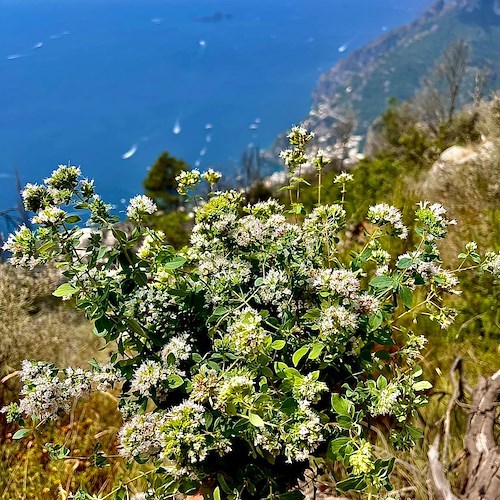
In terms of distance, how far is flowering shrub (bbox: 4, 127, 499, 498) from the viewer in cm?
70

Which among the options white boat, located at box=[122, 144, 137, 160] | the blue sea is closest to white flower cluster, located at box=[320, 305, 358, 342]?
the blue sea

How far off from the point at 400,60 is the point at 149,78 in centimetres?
3236

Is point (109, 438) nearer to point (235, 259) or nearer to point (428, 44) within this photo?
point (235, 259)

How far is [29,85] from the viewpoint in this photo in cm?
4397

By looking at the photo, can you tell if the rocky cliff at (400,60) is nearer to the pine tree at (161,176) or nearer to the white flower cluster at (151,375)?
the pine tree at (161,176)

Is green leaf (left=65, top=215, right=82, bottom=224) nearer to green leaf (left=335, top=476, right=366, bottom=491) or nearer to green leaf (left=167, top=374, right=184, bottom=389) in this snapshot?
green leaf (left=167, top=374, right=184, bottom=389)

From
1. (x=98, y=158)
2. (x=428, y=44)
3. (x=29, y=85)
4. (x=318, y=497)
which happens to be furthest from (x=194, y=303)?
(x=428, y=44)

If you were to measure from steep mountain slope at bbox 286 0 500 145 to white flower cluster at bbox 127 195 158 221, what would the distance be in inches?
1761

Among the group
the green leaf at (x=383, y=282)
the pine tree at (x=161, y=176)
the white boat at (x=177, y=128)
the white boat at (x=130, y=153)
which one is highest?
the green leaf at (x=383, y=282)

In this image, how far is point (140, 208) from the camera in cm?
78

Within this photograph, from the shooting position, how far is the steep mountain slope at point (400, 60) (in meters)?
54.4

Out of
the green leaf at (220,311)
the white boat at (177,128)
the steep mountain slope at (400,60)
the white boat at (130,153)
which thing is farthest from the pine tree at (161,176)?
the white boat at (177,128)

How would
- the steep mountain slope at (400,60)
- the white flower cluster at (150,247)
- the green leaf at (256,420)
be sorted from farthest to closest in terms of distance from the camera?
the steep mountain slope at (400,60)
the white flower cluster at (150,247)
the green leaf at (256,420)

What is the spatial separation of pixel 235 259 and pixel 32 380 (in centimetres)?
38
